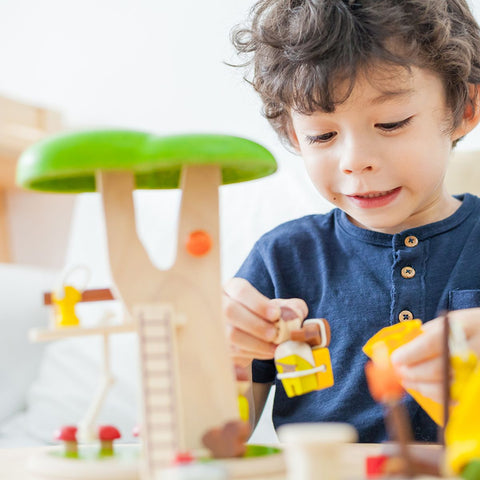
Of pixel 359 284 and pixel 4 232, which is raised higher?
pixel 4 232

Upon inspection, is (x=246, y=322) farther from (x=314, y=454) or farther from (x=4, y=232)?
(x=4, y=232)

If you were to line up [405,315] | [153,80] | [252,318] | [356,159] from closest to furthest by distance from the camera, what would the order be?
[252,318], [356,159], [405,315], [153,80]

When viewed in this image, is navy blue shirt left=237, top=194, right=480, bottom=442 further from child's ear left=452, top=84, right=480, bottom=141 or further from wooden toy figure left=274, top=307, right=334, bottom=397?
wooden toy figure left=274, top=307, right=334, bottom=397

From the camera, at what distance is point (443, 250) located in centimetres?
90

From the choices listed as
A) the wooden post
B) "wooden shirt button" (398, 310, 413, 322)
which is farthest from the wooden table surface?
the wooden post

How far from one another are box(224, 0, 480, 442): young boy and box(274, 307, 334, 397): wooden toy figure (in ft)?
0.05

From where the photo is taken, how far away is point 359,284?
3.02 feet

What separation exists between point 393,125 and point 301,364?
12.4 inches

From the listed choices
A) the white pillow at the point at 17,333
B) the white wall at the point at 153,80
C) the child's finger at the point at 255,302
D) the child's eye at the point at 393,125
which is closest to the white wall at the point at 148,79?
the white wall at the point at 153,80

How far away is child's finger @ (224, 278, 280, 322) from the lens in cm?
59

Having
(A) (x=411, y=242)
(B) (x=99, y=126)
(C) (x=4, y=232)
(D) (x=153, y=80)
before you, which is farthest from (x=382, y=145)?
(C) (x=4, y=232)

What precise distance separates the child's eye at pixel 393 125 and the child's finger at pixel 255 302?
25cm

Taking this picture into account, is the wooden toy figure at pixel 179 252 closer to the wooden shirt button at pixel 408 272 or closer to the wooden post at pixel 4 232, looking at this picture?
the wooden shirt button at pixel 408 272

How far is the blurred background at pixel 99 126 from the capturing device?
132cm
